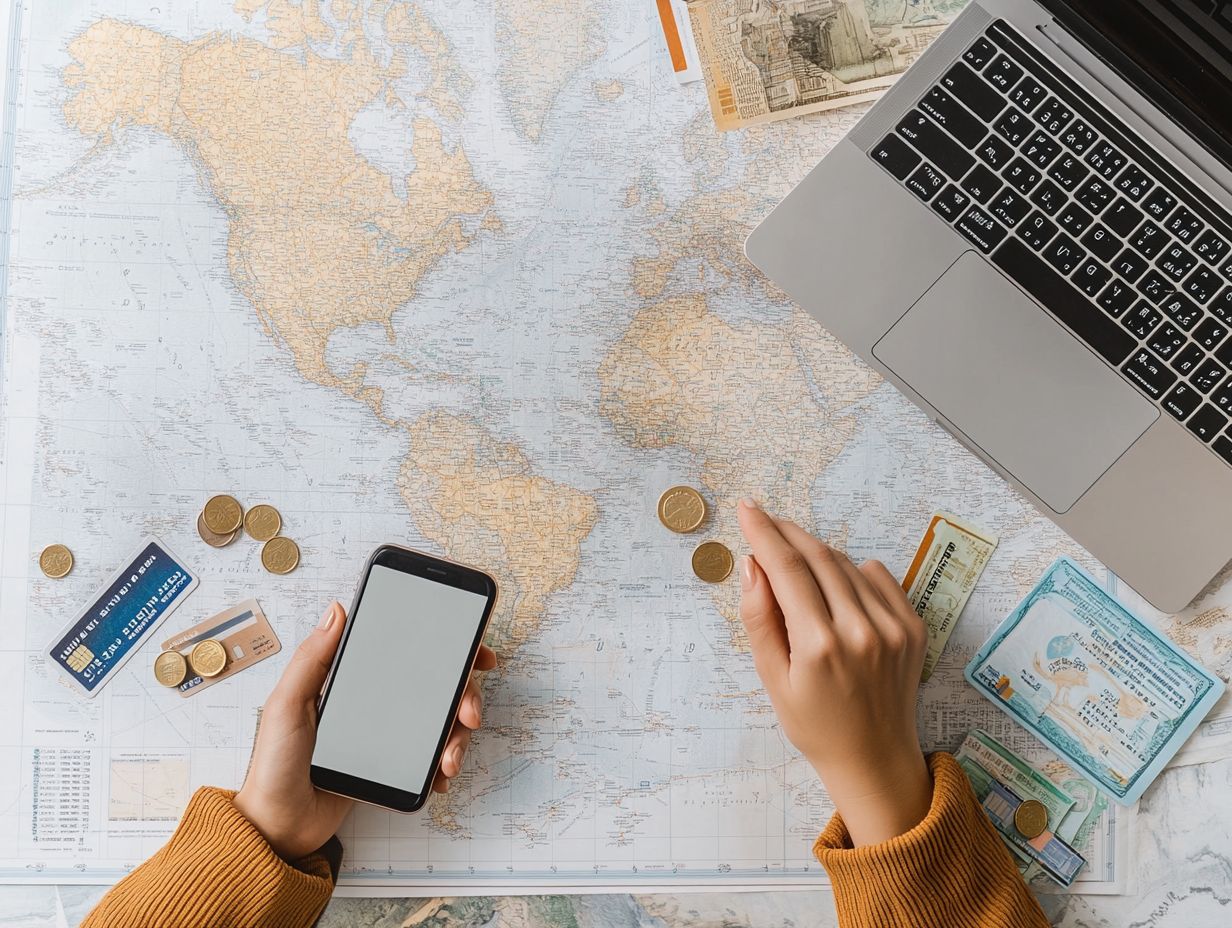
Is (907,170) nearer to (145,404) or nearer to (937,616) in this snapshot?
(937,616)

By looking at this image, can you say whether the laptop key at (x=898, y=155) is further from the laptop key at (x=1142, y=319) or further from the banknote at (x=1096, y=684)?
the banknote at (x=1096, y=684)

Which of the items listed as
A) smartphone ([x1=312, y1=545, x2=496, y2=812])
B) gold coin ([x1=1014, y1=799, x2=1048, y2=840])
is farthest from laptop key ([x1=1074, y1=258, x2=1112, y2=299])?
smartphone ([x1=312, y1=545, x2=496, y2=812])

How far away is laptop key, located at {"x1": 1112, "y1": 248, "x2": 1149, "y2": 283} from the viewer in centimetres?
92

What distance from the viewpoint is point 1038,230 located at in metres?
0.94

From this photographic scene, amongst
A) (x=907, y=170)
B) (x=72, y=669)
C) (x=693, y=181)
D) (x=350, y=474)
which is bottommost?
(x=72, y=669)

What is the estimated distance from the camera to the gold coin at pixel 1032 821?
998 mm

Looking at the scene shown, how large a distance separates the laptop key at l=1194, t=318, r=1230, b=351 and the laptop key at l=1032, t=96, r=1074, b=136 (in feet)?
0.80

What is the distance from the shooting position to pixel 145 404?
102cm

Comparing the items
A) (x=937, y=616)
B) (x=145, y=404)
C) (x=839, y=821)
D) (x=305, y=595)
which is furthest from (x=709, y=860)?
(x=145, y=404)

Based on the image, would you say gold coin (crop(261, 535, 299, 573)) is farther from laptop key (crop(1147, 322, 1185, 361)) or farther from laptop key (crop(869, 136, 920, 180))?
laptop key (crop(1147, 322, 1185, 361))

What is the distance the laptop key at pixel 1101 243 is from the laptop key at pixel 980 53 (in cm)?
20

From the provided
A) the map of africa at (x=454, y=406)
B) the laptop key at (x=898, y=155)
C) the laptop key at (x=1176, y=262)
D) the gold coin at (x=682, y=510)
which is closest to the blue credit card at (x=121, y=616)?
the map of africa at (x=454, y=406)

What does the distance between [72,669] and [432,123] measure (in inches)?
28.5

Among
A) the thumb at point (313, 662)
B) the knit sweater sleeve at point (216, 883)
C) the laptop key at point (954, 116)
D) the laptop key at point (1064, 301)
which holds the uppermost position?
the laptop key at point (954, 116)
